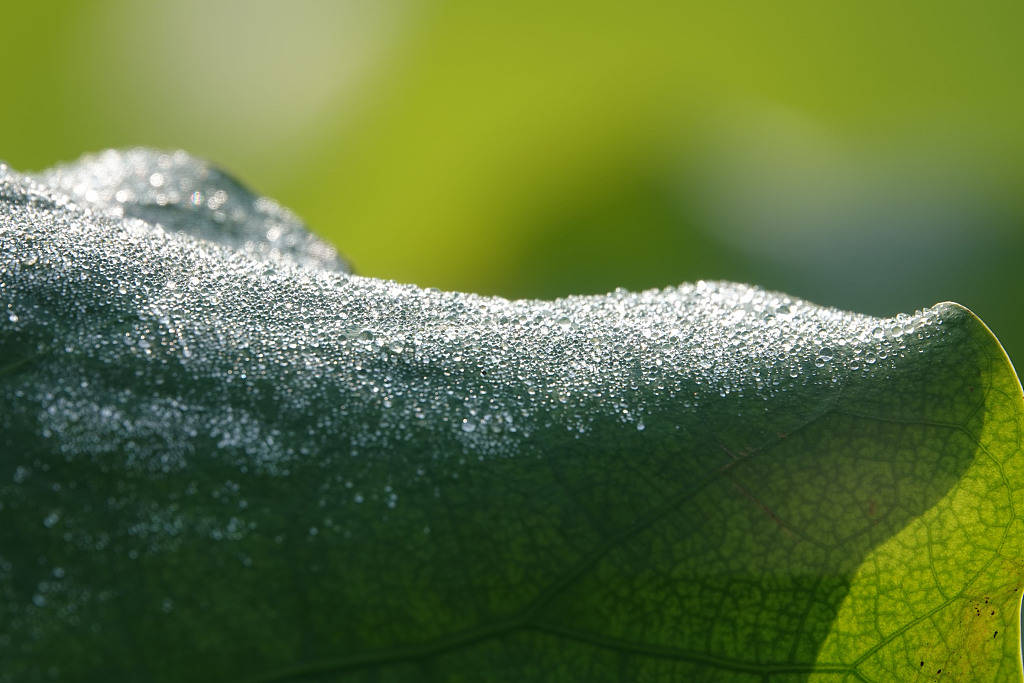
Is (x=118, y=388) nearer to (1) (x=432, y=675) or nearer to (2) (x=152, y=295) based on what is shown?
(2) (x=152, y=295)

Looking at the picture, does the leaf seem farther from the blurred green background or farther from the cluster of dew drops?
the blurred green background

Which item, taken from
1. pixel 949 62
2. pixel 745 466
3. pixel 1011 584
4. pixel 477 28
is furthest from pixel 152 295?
pixel 949 62

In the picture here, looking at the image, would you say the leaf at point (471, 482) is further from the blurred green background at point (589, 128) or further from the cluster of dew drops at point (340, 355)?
the blurred green background at point (589, 128)

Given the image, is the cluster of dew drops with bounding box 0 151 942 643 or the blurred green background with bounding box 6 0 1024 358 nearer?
the cluster of dew drops with bounding box 0 151 942 643

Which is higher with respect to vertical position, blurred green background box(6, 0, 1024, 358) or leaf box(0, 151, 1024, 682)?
blurred green background box(6, 0, 1024, 358)

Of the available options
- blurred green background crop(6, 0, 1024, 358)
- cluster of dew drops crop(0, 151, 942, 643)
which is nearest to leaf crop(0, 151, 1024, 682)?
cluster of dew drops crop(0, 151, 942, 643)

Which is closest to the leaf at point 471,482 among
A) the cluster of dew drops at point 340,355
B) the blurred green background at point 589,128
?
the cluster of dew drops at point 340,355

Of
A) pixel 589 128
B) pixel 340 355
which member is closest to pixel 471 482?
pixel 340 355
